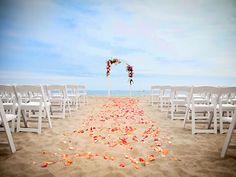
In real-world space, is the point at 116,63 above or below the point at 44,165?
above

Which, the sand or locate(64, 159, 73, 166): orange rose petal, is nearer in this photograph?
the sand

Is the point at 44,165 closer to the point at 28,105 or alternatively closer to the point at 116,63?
the point at 28,105

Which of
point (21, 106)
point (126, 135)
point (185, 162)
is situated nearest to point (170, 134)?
point (126, 135)

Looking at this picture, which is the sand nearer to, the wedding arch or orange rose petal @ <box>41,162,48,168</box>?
orange rose petal @ <box>41,162,48,168</box>

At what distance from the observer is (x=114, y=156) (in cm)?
327

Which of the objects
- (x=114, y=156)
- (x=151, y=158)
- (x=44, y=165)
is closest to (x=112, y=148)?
(x=114, y=156)

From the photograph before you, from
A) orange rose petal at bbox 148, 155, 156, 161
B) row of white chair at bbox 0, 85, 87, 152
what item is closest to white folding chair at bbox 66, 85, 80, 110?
row of white chair at bbox 0, 85, 87, 152

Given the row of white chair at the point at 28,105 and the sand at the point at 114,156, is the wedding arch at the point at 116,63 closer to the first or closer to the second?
the row of white chair at the point at 28,105

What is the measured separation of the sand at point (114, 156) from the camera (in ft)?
8.76

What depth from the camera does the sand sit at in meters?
2.67

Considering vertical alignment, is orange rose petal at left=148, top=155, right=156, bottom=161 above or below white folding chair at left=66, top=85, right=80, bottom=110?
below

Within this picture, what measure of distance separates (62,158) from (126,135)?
191 cm

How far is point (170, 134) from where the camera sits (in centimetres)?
480

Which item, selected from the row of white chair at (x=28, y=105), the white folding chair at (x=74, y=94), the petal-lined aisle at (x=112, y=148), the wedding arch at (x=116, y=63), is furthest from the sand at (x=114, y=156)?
the wedding arch at (x=116, y=63)
